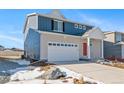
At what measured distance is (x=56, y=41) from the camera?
12.9 meters

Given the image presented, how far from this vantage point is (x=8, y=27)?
1135 centimetres

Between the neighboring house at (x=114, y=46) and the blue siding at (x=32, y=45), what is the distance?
368cm

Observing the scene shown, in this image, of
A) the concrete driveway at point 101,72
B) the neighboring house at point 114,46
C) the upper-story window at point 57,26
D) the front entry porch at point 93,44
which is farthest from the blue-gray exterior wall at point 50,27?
the concrete driveway at point 101,72

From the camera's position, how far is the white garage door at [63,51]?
12.6 m

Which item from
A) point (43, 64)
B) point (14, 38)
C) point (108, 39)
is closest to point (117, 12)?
point (108, 39)

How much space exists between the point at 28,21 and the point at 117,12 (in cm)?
451

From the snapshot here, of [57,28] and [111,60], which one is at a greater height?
[57,28]

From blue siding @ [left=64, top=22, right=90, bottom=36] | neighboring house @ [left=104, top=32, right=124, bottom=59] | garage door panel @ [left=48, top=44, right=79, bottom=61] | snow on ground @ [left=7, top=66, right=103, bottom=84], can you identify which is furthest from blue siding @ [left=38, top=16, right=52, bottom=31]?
neighboring house @ [left=104, top=32, right=124, bottom=59]

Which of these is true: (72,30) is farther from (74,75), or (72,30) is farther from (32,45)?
(74,75)

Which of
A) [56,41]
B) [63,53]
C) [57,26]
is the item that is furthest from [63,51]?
[57,26]

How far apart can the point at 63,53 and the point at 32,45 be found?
197 cm

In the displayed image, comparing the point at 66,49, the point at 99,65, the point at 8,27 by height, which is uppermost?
the point at 8,27

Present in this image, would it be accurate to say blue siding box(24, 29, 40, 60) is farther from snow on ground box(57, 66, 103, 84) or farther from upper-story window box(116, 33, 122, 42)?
upper-story window box(116, 33, 122, 42)
